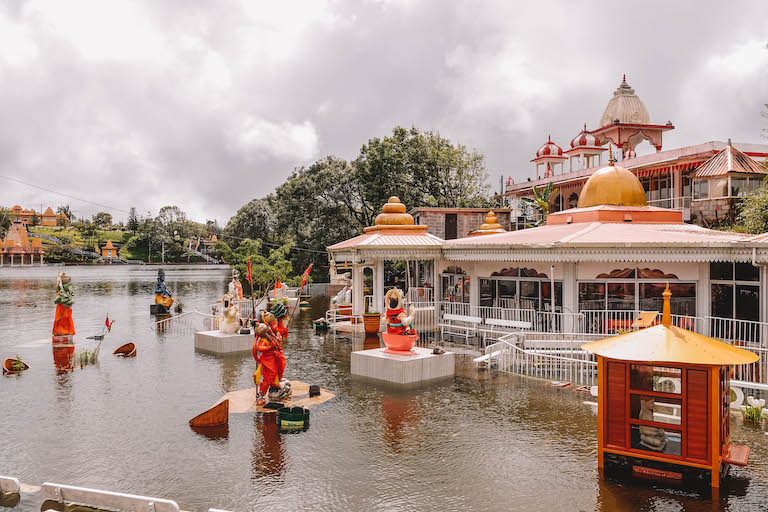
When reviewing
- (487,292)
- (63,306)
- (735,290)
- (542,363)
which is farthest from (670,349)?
(63,306)

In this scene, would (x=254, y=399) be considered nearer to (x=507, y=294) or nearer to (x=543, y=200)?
(x=507, y=294)

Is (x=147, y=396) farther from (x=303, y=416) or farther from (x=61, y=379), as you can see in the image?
(x=303, y=416)

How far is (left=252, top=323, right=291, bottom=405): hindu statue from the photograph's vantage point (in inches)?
474

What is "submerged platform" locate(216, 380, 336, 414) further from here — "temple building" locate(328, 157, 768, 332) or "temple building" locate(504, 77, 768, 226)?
"temple building" locate(504, 77, 768, 226)

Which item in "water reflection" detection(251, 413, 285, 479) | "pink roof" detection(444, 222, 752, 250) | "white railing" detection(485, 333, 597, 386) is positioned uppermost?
"pink roof" detection(444, 222, 752, 250)

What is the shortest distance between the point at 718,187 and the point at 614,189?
975 cm

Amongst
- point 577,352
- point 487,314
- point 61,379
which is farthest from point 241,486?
point 487,314

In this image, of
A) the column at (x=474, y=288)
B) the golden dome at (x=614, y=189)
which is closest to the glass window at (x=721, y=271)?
the golden dome at (x=614, y=189)

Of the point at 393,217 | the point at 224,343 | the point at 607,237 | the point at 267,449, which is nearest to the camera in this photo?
the point at 267,449

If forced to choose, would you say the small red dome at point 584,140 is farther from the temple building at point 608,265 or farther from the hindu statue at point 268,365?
the hindu statue at point 268,365

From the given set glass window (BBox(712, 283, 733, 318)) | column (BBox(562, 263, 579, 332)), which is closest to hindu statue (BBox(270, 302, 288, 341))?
column (BBox(562, 263, 579, 332))

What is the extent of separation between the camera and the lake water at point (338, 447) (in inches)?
304

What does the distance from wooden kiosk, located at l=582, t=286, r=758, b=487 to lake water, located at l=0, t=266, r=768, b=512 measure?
13.2 inches

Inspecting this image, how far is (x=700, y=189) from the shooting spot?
28.4m
